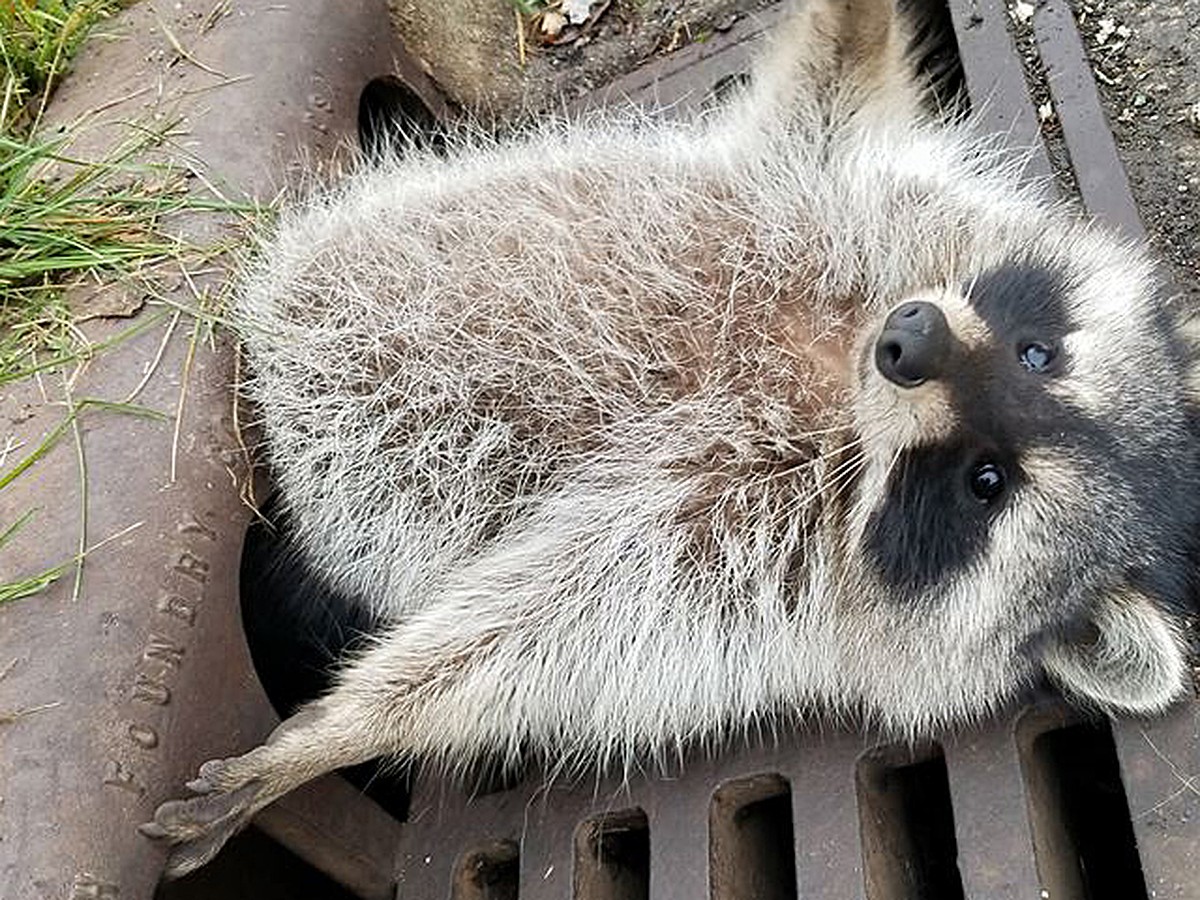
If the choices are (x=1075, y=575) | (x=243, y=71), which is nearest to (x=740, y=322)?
(x=1075, y=575)

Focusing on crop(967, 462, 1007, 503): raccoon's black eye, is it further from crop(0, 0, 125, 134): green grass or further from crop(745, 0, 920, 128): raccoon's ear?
crop(0, 0, 125, 134): green grass

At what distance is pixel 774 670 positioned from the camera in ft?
5.88

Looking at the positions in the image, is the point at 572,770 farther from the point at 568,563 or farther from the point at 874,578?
the point at 874,578

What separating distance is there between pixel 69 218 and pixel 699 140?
37.6 inches

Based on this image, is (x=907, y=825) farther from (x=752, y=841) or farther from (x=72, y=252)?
(x=72, y=252)

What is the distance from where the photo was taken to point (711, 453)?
184 centimetres

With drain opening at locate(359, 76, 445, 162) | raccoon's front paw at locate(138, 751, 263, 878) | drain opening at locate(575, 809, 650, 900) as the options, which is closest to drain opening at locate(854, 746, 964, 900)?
drain opening at locate(575, 809, 650, 900)

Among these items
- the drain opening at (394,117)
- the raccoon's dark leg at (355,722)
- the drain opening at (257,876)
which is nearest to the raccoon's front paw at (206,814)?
the raccoon's dark leg at (355,722)

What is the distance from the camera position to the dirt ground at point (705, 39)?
2.12 meters

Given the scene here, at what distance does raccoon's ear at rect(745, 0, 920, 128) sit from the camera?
215 cm

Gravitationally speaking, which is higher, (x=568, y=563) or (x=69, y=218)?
(x=69, y=218)

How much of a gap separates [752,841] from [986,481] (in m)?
0.57

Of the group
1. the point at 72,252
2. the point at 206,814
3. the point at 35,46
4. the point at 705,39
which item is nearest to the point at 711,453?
the point at 206,814

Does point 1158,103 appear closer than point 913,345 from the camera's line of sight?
No
